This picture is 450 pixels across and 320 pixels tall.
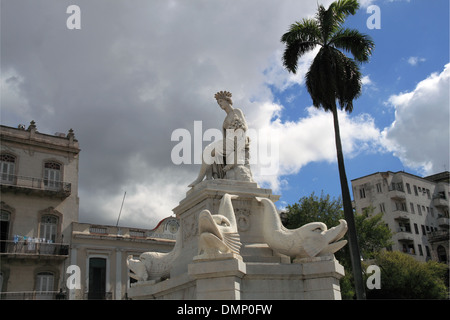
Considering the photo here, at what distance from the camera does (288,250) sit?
8438 mm

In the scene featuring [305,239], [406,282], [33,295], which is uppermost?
[33,295]

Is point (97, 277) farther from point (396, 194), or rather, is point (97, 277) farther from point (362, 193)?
point (396, 194)

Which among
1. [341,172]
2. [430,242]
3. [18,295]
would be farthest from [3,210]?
[430,242]

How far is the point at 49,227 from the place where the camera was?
106 ft

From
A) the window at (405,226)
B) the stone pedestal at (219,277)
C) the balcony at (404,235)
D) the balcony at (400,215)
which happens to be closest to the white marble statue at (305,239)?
the stone pedestal at (219,277)

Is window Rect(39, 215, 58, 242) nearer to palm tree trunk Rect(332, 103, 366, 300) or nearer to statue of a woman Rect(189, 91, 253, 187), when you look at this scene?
palm tree trunk Rect(332, 103, 366, 300)

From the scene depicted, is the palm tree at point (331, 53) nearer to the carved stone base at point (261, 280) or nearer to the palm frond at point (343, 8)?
the palm frond at point (343, 8)

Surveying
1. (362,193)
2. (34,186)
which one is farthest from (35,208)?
(362,193)

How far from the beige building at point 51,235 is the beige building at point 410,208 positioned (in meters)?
29.7

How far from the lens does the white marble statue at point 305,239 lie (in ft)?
26.9

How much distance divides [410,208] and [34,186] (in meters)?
42.7

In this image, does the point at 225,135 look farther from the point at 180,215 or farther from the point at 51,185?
the point at 51,185

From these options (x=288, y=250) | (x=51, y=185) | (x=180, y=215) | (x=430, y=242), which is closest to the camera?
(x=288, y=250)
